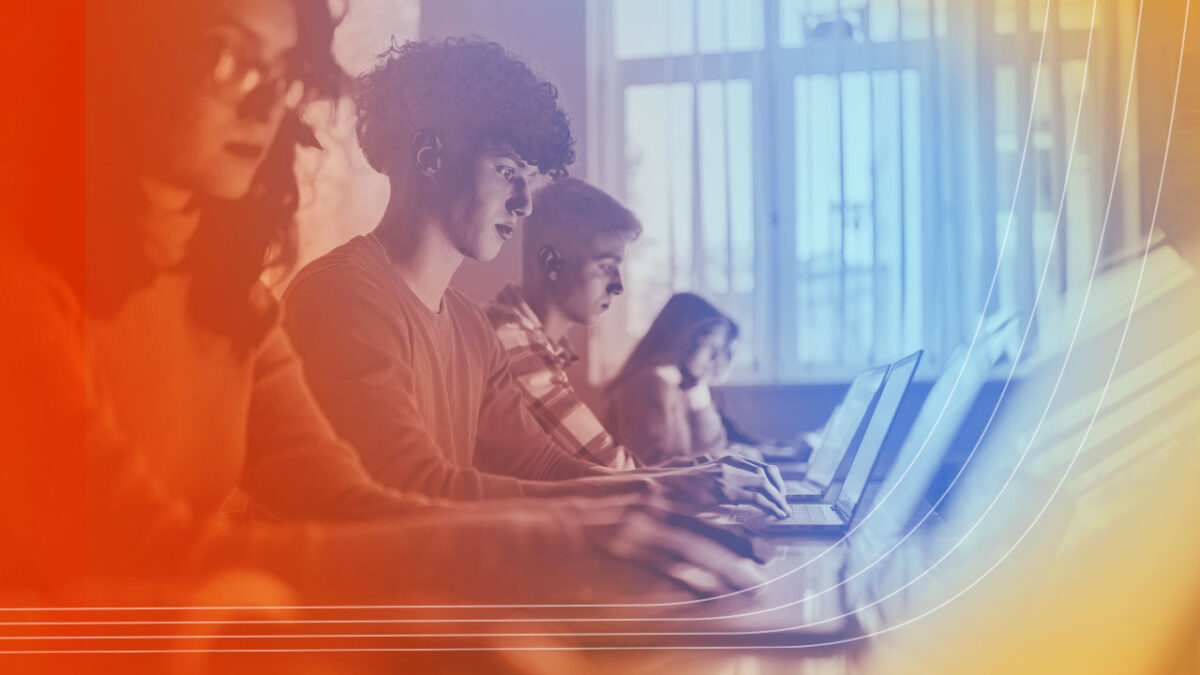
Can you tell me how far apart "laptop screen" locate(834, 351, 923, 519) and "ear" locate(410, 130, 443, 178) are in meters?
0.98

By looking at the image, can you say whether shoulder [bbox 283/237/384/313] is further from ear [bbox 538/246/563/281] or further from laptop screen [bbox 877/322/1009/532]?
laptop screen [bbox 877/322/1009/532]

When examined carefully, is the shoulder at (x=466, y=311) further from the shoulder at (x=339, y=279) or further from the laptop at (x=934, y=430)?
the laptop at (x=934, y=430)

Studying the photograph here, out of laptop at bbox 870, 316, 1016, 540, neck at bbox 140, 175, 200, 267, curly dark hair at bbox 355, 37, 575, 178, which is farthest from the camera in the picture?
neck at bbox 140, 175, 200, 267

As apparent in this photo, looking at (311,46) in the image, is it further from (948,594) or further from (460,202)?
(948,594)

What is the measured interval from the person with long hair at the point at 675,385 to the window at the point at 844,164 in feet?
0.11

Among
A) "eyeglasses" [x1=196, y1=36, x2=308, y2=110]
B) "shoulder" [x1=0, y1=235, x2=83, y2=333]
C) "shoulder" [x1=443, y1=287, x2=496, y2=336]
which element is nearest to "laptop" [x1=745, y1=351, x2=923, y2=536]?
"shoulder" [x1=443, y1=287, x2=496, y2=336]

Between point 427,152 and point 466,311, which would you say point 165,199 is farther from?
point 466,311

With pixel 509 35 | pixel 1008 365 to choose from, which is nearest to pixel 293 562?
pixel 509 35

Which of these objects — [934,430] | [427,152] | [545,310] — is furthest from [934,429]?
[427,152]

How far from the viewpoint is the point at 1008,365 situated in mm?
1988

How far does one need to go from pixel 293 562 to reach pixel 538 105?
1039 mm

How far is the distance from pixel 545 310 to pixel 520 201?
0.73ft

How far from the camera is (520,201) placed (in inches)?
82.9

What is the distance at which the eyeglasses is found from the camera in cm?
217
